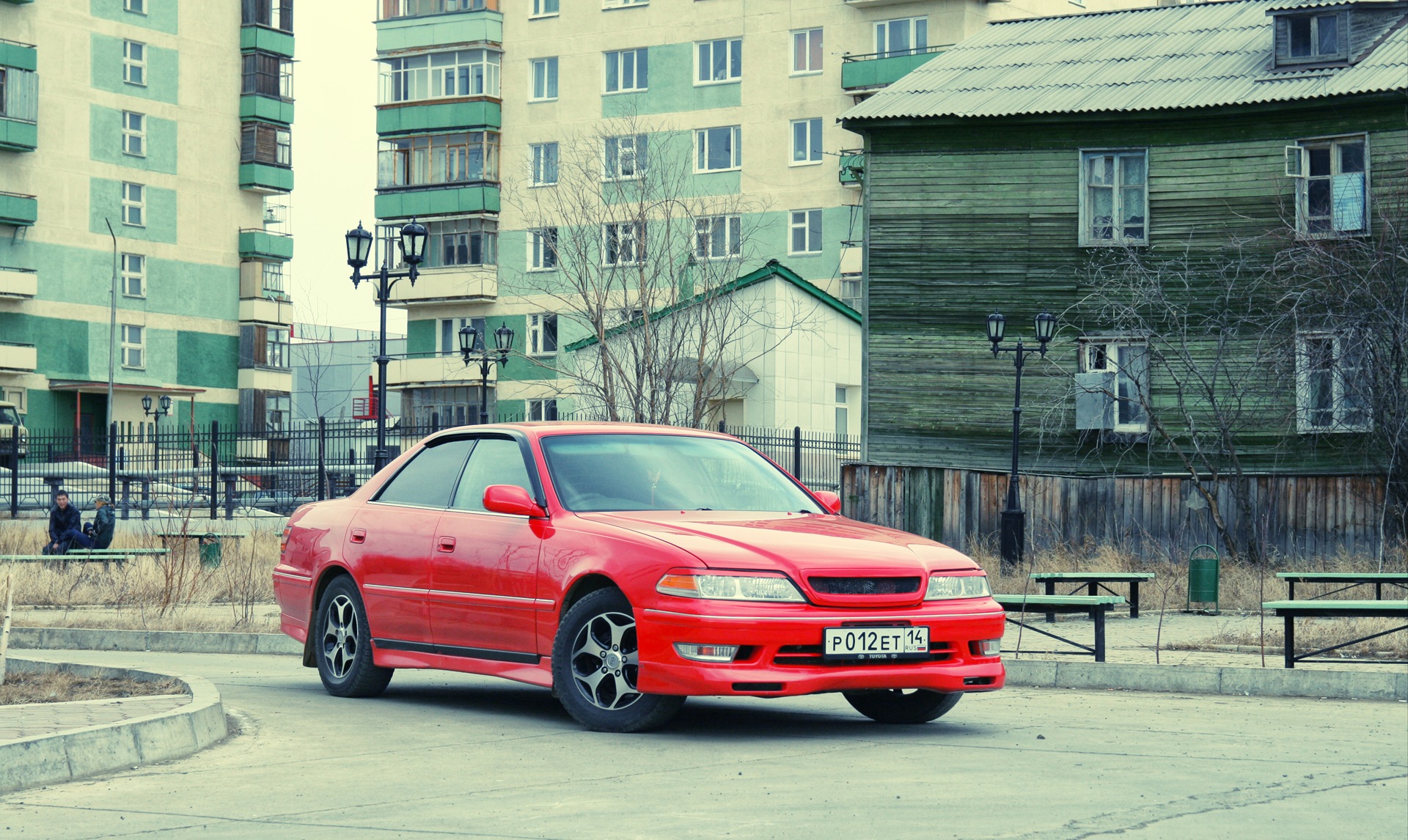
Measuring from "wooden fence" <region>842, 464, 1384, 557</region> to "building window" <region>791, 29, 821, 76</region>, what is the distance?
99.4ft

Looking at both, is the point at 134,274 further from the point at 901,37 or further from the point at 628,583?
the point at 628,583

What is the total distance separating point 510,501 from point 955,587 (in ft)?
7.63

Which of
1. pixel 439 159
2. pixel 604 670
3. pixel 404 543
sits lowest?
pixel 604 670

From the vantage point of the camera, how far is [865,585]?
900cm

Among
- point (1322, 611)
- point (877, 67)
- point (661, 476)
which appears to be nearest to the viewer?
point (661, 476)

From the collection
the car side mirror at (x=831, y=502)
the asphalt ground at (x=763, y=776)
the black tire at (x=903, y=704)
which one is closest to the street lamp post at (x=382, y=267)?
the asphalt ground at (x=763, y=776)

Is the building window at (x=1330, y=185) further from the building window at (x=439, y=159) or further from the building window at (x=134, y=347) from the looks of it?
the building window at (x=134, y=347)

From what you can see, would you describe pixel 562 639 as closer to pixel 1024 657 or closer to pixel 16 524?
pixel 1024 657

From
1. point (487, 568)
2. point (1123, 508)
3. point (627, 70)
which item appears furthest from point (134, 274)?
point (487, 568)

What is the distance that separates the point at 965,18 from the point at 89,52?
103ft

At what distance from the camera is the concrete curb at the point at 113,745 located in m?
7.76

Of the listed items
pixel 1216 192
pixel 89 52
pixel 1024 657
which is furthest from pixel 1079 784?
pixel 89 52

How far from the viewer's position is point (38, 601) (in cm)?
2078

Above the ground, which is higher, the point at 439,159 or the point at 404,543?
the point at 439,159
